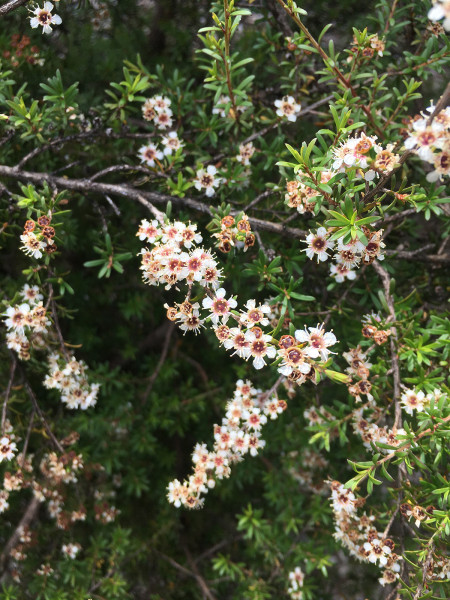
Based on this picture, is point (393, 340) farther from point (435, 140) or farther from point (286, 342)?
point (435, 140)

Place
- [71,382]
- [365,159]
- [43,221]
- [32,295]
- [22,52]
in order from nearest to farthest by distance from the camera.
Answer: [365,159] → [43,221] → [32,295] → [71,382] → [22,52]

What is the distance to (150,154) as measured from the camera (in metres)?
2.40

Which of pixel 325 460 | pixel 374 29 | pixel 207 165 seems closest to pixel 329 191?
pixel 207 165

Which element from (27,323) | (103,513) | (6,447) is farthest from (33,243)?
(103,513)

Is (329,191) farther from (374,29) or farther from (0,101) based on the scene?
(374,29)

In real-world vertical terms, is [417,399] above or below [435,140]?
below

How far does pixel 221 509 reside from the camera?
12.6ft

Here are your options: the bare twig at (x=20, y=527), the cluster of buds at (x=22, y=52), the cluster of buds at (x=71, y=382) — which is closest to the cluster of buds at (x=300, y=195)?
the cluster of buds at (x=71, y=382)

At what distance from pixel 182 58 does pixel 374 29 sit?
4.00ft

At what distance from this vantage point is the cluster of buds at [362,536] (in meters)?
1.91

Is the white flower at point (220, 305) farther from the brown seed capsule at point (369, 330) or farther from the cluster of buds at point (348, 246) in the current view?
the brown seed capsule at point (369, 330)

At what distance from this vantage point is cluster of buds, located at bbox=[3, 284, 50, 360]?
2.04 metres

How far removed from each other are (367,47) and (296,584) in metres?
2.77

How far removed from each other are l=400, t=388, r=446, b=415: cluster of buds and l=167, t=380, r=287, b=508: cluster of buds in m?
0.53
